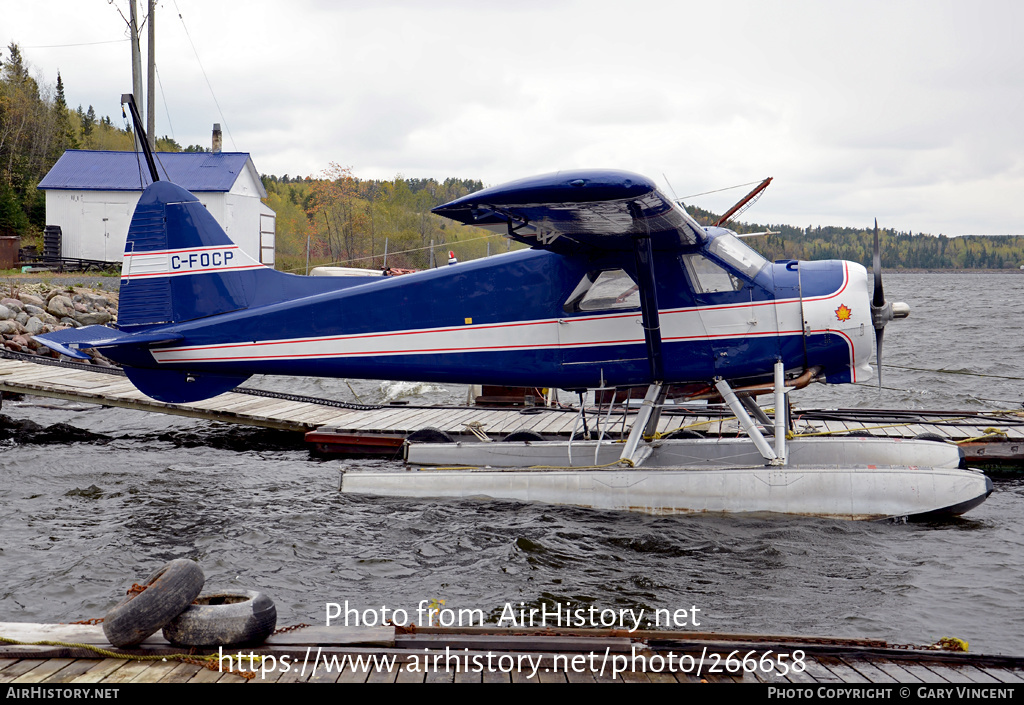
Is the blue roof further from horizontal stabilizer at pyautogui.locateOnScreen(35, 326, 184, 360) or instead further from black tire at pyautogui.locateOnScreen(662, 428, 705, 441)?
black tire at pyautogui.locateOnScreen(662, 428, 705, 441)

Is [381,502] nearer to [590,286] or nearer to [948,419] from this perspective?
[590,286]

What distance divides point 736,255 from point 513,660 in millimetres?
5679

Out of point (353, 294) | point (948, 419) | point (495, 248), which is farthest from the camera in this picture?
point (495, 248)

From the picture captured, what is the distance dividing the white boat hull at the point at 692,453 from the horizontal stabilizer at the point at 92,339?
3272 mm

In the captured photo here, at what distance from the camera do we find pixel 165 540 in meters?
7.51

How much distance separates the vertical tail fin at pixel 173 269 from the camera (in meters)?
9.56

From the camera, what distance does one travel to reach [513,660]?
3.88 m

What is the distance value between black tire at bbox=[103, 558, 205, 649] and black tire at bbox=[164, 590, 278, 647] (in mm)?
65

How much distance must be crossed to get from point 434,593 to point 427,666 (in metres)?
2.42

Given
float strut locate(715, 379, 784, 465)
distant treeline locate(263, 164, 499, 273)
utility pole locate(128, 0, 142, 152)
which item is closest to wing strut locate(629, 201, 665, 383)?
float strut locate(715, 379, 784, 465)

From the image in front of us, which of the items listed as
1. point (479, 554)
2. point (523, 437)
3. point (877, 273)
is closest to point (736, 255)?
point (877, 273)

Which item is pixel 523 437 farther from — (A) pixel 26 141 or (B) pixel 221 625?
(A) pixel 26 141

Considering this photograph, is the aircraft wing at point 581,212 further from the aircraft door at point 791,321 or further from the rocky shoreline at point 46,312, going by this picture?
the rocky shoreline at point 46,312

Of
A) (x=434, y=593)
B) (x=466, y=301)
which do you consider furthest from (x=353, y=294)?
(x=434, y=593)
